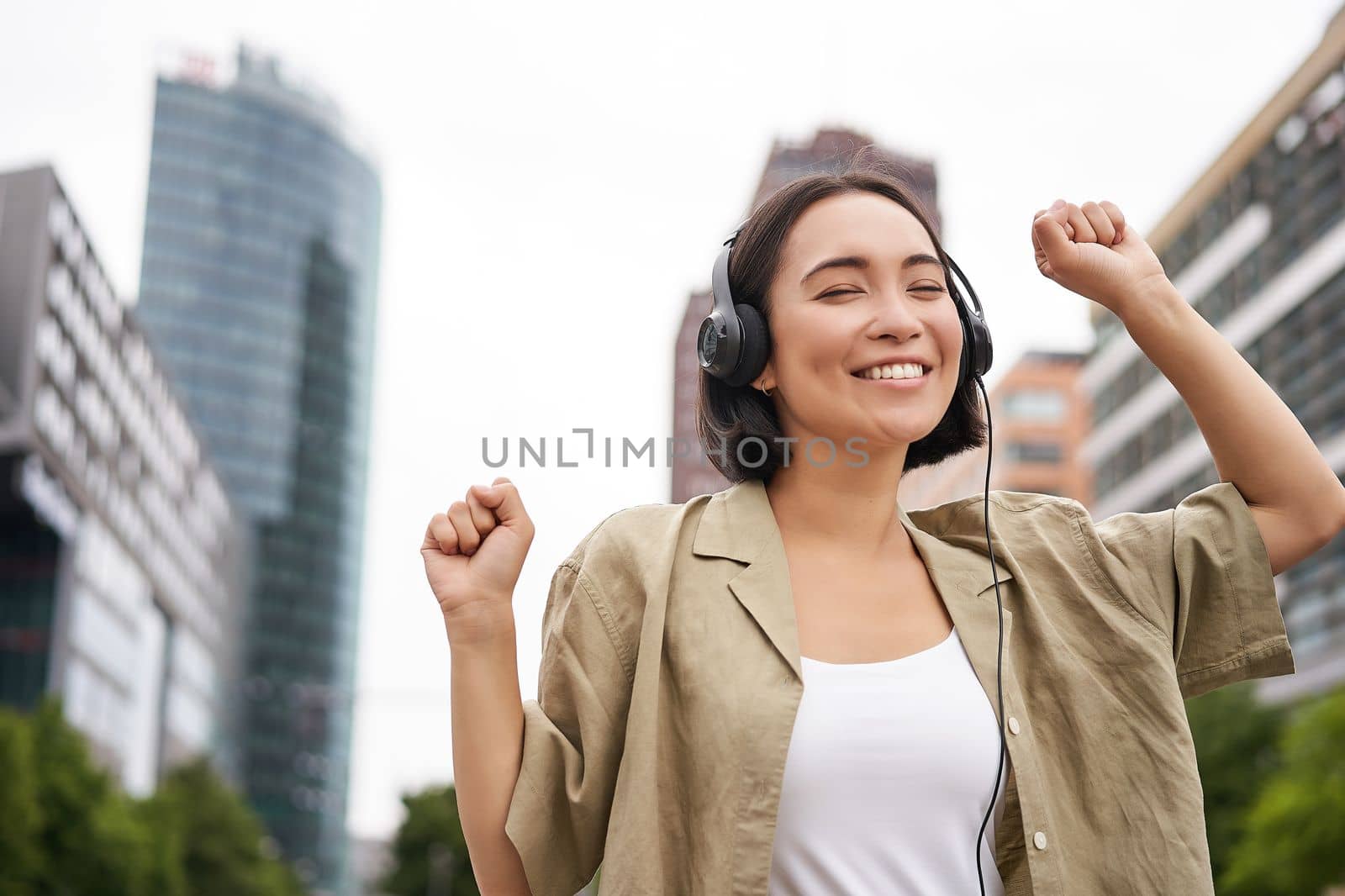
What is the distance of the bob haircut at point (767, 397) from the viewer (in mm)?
2508

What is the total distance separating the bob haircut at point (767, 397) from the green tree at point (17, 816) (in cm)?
2915

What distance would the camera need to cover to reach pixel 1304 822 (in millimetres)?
21906

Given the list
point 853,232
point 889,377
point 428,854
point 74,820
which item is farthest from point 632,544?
point 428,854

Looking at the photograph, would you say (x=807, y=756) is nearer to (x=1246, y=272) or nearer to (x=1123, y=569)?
(x=1123, y=569)

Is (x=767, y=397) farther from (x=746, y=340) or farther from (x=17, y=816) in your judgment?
(x=17, y=816)

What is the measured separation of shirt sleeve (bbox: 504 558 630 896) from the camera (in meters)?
2.14

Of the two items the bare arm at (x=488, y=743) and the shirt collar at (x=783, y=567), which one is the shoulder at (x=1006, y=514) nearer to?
the shirt collar at (x=783, y=567)

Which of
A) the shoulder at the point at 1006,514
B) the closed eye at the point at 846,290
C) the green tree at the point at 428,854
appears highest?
the closed eye at the point at 846,290

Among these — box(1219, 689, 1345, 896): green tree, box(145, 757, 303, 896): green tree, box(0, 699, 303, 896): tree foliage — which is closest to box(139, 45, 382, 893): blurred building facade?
box(145, 757, 303, 896): green tree

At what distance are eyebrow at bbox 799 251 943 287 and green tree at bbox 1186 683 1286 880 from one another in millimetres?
29539

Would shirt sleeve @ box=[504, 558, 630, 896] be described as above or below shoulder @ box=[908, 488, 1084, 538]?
below

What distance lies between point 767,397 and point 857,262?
13.9 inches

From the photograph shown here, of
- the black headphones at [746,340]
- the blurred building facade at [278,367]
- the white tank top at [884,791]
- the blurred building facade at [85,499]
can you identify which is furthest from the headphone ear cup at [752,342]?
the blurred building facade at [278,367]

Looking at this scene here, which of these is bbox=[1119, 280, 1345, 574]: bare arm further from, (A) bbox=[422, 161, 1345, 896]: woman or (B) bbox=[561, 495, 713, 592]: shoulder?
(B) bbox=[561, 495, 713, 592]: shoulder
